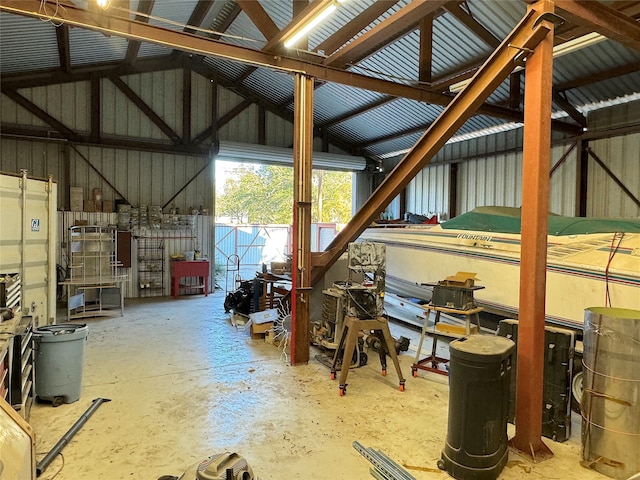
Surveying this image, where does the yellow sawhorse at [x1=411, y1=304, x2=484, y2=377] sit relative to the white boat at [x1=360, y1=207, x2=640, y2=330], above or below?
below

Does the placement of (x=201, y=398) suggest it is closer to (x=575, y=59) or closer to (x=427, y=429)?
(x=427, y=429)

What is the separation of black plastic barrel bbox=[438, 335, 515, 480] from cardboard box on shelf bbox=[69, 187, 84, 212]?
839 centimetres

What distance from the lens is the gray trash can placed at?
330 centimetres

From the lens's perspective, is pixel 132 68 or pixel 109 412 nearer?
pixel 109 412

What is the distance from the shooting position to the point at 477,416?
2504mm

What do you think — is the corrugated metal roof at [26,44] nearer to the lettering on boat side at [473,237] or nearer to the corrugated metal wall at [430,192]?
the lettering on boat side at [473,237]

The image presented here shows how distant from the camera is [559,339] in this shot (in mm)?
3055

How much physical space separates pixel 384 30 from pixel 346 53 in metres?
0.51

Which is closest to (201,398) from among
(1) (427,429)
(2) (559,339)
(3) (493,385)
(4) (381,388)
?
(4) (381,388)

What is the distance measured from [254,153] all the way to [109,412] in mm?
7191

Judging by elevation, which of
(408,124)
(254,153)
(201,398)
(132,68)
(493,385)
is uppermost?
(132,68)

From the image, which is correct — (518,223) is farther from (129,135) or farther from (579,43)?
(129,135)

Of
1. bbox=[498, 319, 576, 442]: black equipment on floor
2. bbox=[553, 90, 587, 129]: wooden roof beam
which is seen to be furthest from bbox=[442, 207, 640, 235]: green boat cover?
bbox=[553, 90, 587, 129]: wooden roof beam

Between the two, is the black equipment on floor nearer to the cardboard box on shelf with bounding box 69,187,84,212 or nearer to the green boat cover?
the green boat cover
